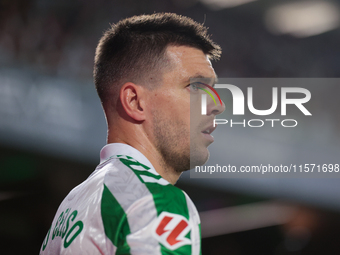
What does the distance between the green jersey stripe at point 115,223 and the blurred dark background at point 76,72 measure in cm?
334

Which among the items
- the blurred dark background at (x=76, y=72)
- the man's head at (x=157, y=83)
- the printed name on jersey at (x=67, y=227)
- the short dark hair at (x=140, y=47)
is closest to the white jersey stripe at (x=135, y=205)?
the printed name on jersey at (x=67, y=227)

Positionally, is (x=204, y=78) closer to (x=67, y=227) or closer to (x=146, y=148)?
(x=146, y=148)

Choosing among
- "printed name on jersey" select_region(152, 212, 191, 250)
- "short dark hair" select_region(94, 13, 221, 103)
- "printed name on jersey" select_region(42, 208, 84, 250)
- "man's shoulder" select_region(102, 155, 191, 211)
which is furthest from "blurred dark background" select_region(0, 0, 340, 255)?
"printed name on jersey" select_region(152, 212, 191, 250)

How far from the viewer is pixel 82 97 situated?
13.3 feet

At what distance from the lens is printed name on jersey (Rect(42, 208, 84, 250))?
25.6 inches

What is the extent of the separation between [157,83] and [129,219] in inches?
19.1

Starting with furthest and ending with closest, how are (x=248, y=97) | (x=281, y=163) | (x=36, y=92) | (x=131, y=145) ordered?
(x=281, y=163) < (x=248, y=97) < (x=36, y=92) < (x=131, y=145)

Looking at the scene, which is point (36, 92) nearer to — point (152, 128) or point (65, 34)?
point (65, 34)

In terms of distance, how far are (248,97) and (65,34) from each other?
2701 mm

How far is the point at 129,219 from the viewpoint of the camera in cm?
59

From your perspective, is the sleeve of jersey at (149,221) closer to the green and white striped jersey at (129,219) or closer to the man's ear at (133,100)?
the green and white striped jersey at (129,219)

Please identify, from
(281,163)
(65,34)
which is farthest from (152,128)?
(281,163)

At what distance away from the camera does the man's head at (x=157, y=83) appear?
92 centimetres

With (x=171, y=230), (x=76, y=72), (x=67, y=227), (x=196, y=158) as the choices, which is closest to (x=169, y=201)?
(x=171, y=230)
